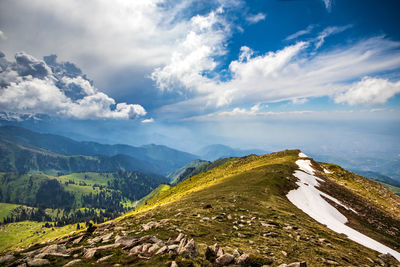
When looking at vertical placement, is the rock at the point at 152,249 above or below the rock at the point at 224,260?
above

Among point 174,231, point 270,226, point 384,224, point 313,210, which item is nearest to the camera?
point 174,231

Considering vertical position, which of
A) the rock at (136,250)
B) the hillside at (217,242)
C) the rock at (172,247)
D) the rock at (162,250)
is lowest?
the hillside at (217,242)

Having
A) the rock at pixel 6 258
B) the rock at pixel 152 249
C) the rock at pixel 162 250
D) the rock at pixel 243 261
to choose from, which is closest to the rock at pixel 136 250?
the rock at pixel 152 249

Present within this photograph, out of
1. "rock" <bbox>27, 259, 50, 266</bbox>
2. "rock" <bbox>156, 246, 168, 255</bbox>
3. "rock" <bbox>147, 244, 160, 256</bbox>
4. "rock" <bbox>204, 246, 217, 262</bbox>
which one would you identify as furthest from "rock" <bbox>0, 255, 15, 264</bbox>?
"rock" <bbox>204, 246, 217, 262</bbox>

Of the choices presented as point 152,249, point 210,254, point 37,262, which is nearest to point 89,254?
point 37,262

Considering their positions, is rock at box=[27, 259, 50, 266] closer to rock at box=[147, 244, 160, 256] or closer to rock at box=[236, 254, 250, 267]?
rock at box=[147, 244, 160, 256]

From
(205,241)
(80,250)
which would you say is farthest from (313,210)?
(80,250)

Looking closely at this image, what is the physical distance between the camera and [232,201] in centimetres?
3114

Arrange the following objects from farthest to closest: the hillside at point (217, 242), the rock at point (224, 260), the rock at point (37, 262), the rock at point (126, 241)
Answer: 1. the rock at point (126, 241)
2. the hillside at point (217, 242)
3. the rock at point (224, 260)
4. the rock at point (37, 262)

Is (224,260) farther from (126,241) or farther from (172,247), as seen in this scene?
(126,241)

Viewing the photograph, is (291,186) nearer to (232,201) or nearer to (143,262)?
(232,201)

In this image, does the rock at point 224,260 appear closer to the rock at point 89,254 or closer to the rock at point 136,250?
the rock at point 136,250

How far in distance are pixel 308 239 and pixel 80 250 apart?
2173cm

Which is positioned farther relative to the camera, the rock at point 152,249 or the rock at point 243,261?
the rock at point 152,249
